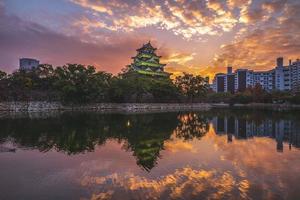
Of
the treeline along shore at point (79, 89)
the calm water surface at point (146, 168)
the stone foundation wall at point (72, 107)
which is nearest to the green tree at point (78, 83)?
the treeline along shore at point (79, 89)

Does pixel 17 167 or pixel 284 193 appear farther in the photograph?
pixel 17 167

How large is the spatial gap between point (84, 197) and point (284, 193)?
4.53 meters

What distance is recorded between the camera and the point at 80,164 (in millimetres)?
8852

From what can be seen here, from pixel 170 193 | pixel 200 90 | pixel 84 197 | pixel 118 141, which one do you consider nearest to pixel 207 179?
pixel 170 193

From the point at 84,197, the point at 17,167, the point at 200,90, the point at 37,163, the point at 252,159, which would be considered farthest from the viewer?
the point at 200,90

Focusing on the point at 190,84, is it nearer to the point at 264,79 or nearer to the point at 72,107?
the point at 72,107

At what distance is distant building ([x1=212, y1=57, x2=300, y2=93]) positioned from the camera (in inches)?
3279

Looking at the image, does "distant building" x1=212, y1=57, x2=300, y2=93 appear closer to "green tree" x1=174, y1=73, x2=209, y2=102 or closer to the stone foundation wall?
"green tree" x1=174, y1=73, x2=209, y2=102

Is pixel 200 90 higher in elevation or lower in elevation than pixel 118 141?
higher

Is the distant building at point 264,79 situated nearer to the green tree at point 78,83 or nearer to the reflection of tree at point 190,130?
the green tree at point 78,83

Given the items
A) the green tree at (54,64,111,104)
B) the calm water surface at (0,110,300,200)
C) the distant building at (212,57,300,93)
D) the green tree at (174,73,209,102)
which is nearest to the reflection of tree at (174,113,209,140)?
the calm water surface at (0,110,300,200)

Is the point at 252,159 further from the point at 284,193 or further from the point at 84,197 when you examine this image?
the point at 84,197

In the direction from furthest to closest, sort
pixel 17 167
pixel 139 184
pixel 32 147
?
pixel 32 147 → pixel 17 167 → pixel 139 184

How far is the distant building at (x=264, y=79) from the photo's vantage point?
273ft
